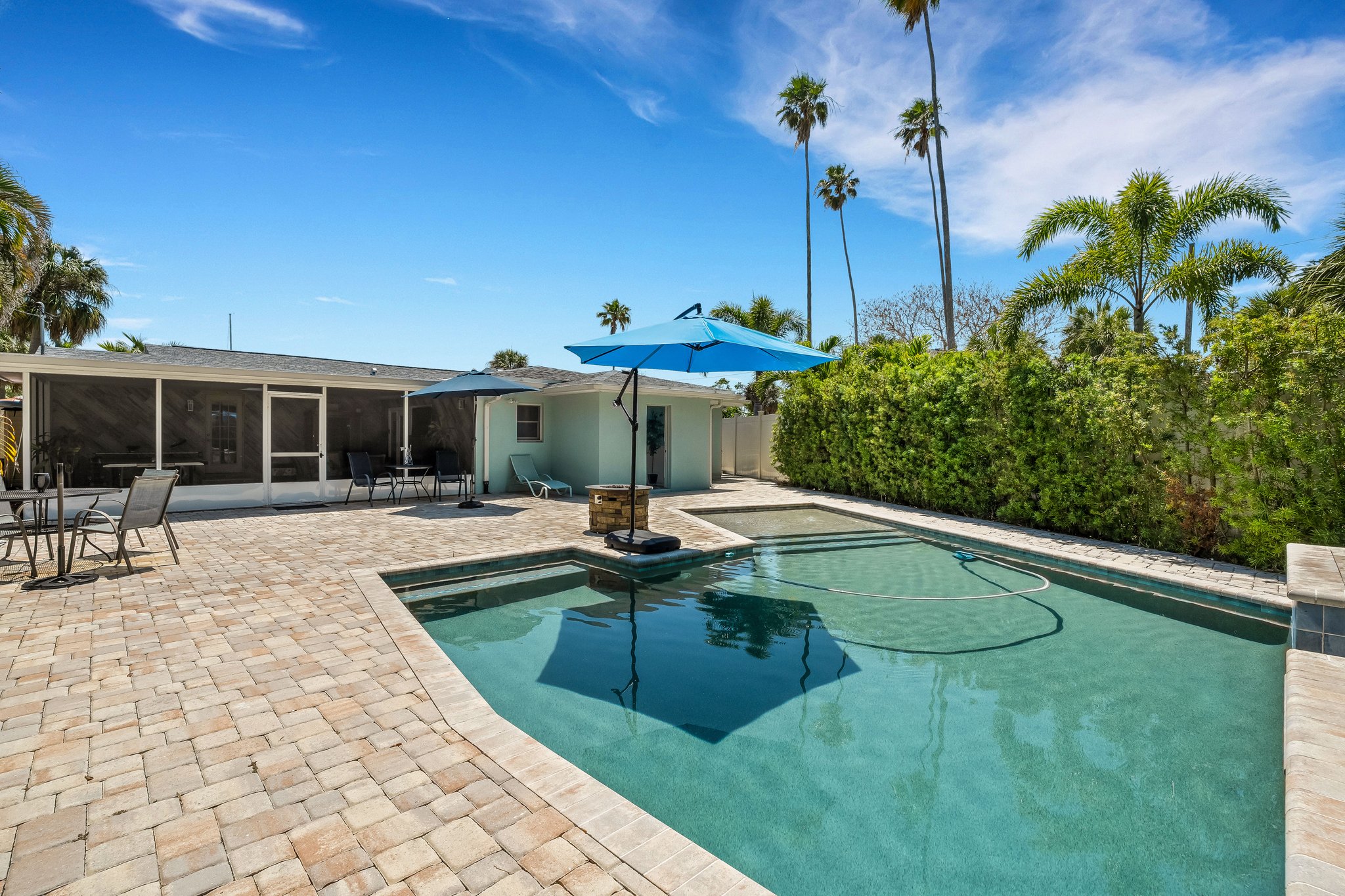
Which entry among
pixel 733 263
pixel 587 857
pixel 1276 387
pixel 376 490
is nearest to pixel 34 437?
pixel 376 490

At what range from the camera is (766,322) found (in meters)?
26.6

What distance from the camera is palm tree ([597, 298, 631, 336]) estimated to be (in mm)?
34906

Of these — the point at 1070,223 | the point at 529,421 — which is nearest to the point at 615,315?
the point at 529,421

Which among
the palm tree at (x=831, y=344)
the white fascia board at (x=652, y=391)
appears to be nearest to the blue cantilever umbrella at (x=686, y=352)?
the white fascia board at (x=652, y=391)

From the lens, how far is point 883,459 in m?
13.4

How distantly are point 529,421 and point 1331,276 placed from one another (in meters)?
16.1

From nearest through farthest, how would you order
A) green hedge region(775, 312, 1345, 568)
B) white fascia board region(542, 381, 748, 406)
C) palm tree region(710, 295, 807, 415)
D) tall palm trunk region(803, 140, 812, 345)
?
green hedge region(775, 312, 1345, 568) < white fascia board region(542, 381, 748, 406) < palm tree region(710, 295, 807, 415) < tall palm trunk region(803, 140, 812, 345)

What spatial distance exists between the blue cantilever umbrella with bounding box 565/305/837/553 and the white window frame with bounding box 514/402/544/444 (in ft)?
26.2

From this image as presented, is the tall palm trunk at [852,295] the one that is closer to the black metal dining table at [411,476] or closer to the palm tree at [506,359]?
the palm tree at [506,359]

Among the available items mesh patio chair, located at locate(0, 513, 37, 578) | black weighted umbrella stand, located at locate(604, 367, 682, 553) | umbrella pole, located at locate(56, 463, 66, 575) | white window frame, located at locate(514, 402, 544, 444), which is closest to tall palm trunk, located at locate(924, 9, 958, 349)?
white window frame, located at locate(514, 402, 544, 444)

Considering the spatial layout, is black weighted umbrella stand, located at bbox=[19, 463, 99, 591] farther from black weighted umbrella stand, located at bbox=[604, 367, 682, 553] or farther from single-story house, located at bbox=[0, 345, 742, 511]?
single-story house, located at bbox=[0, 345, 742, 511]

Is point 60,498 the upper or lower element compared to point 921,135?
lower

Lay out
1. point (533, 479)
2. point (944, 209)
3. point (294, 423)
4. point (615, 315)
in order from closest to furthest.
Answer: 1. point (294, 423)
2. point (533, 479)
3. point (944, 209)
4. point (615, 315)

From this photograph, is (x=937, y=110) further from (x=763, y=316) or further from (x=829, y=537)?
(x=829, y=537)
